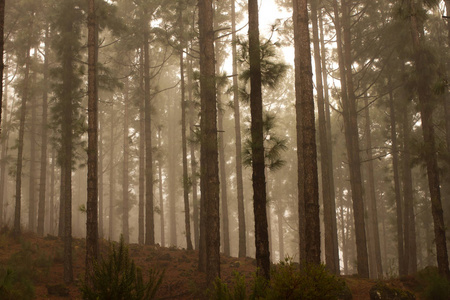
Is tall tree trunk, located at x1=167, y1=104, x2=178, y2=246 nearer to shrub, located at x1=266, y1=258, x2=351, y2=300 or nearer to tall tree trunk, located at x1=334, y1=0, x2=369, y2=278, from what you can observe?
tall tree trunk, located at x1=334, y1=0, x2=369, y2=278

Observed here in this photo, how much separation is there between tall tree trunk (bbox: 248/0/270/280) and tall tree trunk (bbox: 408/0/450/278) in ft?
21.2

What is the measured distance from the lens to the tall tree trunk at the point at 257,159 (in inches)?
334

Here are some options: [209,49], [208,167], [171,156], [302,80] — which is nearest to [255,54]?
[302,80]

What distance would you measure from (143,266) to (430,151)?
11.3 meters

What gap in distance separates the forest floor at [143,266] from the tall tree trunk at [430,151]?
1.75 metres

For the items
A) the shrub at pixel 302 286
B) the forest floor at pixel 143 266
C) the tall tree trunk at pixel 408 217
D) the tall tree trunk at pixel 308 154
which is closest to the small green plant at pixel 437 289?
the forest floor at pixel 143 266

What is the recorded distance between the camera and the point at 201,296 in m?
11.1

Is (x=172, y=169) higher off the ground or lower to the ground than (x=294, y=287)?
higher

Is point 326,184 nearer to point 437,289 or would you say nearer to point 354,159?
point 354,159

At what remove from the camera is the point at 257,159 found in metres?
8.89

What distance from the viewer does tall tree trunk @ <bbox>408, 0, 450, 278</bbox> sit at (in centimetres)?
1167

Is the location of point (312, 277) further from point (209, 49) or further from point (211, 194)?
point (209, 49)

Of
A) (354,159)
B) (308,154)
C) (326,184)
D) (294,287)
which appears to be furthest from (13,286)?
(354,159)

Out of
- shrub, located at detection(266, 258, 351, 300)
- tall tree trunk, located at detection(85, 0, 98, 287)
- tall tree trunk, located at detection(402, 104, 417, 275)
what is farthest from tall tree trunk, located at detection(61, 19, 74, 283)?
tall tree trunk, located at detection(402, 104, 417, 275)
